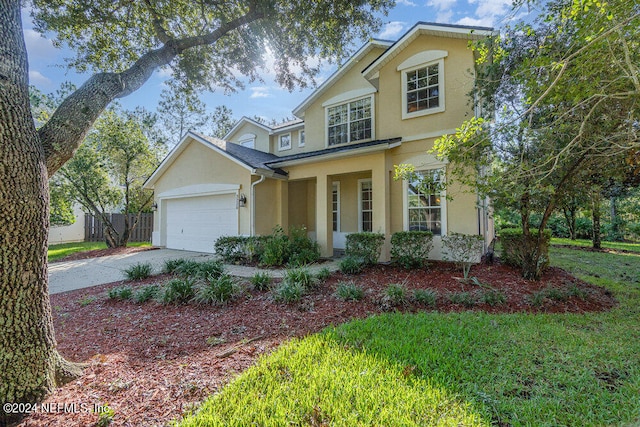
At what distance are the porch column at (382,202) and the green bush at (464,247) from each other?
5.90 ft

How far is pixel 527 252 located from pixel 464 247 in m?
1.59

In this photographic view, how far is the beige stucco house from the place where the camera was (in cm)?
895

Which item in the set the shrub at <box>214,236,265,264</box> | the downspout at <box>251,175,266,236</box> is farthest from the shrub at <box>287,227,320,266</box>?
the downspout at <box>251,175,266,236</box>

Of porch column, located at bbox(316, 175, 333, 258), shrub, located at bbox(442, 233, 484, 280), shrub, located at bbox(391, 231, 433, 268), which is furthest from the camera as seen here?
porch column, located at bbox(316, 175, 333, 258)

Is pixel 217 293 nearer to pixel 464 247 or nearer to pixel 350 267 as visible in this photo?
pixel 350 267

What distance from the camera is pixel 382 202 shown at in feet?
30.3

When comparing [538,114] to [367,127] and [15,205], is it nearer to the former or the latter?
[367,127]

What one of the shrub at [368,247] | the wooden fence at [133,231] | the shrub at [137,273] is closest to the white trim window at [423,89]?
the shrub at [368,247]

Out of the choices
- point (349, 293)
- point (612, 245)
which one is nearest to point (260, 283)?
point (349, 293)

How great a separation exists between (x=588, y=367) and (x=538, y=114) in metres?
6.28

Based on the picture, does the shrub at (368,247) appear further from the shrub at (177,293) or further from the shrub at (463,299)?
the shrub at (177,293)

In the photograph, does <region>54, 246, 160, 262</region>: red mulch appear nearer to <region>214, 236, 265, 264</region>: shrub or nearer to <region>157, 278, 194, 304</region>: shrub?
<region>214, 236, 265, 264</region>: shrub

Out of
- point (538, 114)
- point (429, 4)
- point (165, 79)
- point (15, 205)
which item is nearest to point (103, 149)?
point (165, 79)

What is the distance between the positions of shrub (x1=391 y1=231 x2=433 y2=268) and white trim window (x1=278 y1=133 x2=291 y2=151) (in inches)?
375
